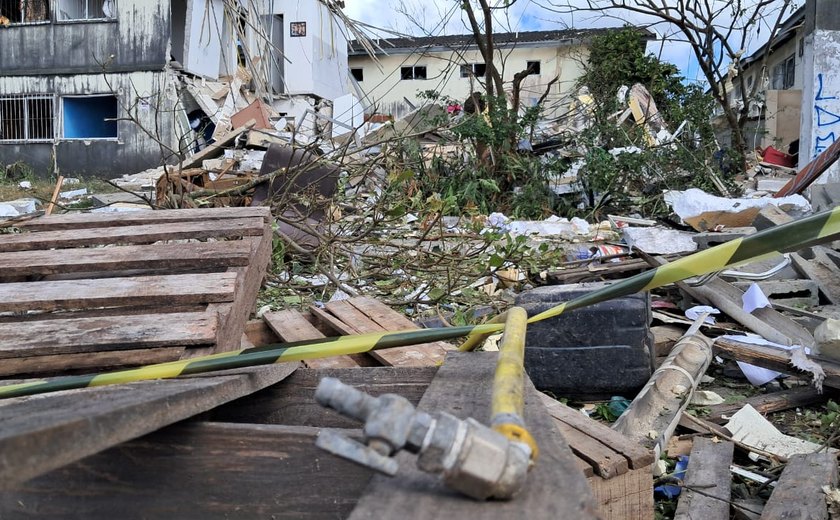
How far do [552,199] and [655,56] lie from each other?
1022 cm

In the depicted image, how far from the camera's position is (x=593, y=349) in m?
3.29

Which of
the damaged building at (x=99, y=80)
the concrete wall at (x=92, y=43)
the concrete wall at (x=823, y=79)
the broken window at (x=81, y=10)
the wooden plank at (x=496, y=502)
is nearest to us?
the wooden plank at (x=496, y=502)

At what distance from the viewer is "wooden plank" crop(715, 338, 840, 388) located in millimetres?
3193

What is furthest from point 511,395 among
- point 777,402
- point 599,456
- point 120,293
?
point 777,402

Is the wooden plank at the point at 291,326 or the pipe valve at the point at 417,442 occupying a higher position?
the pipe valve at the point at 417,442

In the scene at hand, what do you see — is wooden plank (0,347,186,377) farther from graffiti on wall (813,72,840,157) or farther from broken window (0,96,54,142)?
broken window (0,96,54,142)

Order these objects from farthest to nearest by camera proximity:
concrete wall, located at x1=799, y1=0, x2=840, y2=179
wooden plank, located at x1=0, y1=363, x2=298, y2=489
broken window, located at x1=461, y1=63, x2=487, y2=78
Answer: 1. broken window, located at x1=461, y1=63, x2=487, y2=78
2. concrete wall, located at x1=799, y1=0, x2=840, y2=179
3. wooden plank, located at x1=0, y1=363, x2=298, y2=489

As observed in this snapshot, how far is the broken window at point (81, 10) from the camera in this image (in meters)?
15.9

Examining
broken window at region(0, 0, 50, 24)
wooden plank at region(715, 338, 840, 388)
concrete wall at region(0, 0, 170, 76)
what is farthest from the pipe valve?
broken window at region(0, 0, 50, 24)

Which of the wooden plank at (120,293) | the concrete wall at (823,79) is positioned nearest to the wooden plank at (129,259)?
the wooden plank at (120,293)

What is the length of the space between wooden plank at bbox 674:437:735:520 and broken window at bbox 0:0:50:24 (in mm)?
17354

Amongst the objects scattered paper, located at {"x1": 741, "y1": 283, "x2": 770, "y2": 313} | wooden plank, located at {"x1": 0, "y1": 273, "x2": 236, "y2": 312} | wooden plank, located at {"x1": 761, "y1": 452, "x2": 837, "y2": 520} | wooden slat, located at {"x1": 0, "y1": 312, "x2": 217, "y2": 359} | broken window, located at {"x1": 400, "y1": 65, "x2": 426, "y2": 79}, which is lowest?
wooden plank, located at {"x1": 761, "y1": 452, "x2": 837, "y2": 520}

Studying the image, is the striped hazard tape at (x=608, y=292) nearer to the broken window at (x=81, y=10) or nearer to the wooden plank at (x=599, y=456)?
the wooden plank at (x=599, y=456)

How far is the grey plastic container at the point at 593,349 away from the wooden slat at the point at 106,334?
5.57 feet
